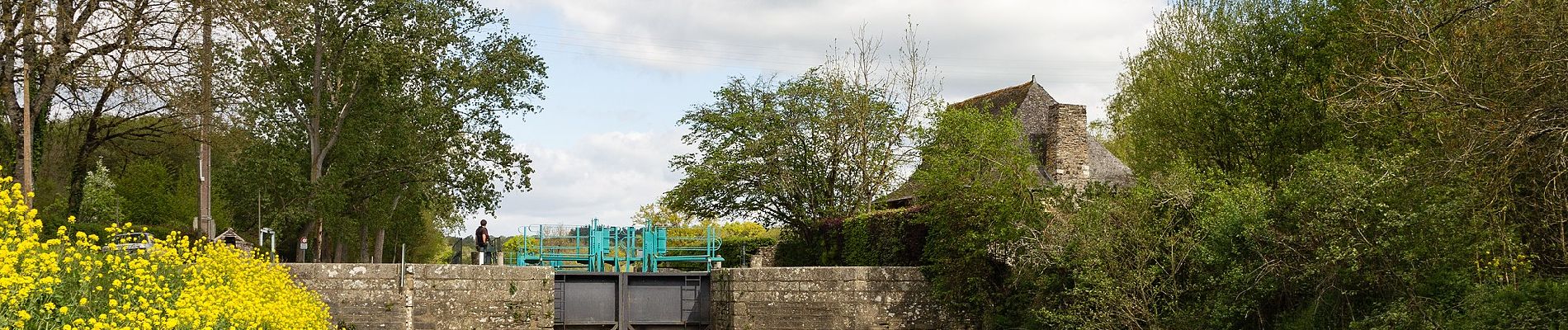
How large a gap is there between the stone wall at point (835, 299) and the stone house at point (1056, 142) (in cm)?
365

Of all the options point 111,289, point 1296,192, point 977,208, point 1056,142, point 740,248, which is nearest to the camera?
point 111,289

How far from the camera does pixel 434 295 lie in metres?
19.3

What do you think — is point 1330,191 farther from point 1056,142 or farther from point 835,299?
point 1056,142

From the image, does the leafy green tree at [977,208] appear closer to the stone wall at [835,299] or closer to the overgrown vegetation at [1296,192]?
the overgrown vegetation at [1296,192]

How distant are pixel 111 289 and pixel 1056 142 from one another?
18.2 meters

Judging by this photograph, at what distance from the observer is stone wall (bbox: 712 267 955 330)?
20.2 meters

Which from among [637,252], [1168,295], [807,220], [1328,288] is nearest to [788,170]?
[807,220]

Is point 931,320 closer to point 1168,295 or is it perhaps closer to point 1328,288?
point 1168,295

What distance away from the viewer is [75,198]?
26375 millimetres

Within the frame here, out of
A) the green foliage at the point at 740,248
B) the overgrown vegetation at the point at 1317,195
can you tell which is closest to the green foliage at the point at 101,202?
the green foliage at the point at 740,248

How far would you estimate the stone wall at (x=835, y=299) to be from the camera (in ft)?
66.1

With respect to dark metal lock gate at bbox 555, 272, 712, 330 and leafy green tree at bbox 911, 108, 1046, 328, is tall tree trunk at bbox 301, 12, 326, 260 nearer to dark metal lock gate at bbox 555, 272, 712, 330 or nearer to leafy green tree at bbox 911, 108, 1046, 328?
dark metal lock gate at bbox 555, 272, 712, 330

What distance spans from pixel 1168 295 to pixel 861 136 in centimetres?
1115

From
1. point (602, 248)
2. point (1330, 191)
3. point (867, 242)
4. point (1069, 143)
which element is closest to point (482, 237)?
point (602, 248)
